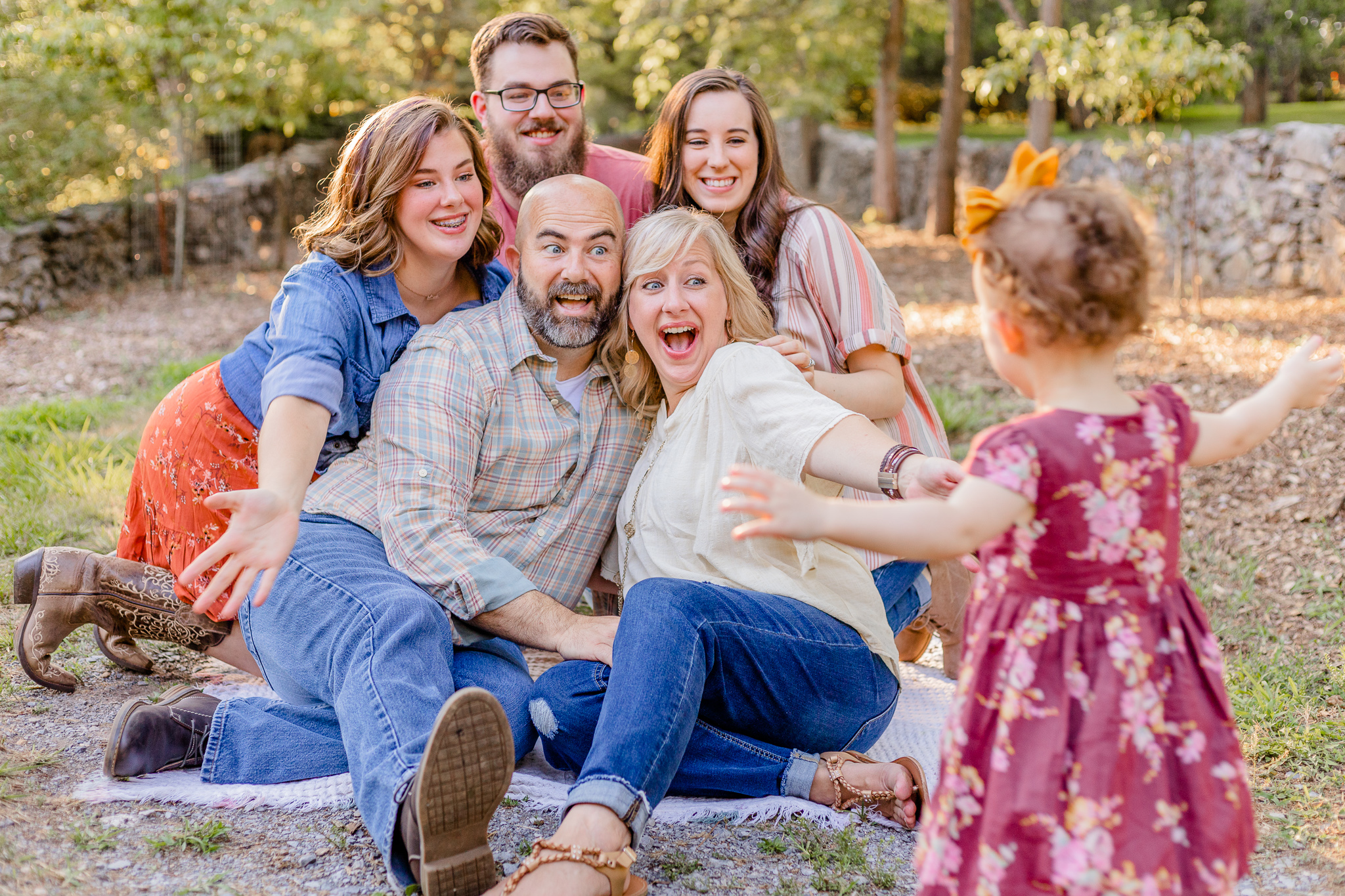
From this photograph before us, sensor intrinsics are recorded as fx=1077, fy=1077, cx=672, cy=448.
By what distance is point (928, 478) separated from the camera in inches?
87.4

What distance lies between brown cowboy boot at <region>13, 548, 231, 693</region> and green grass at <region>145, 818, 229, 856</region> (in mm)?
743

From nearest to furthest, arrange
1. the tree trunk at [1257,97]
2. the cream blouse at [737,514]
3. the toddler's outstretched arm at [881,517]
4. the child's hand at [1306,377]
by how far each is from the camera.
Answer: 1. the toddler's outstretched arm at [881,517]
2. the child's hand at [1306,377]
3. the cream blouse at [737,514]
4. the tree trunk at [1257,97]

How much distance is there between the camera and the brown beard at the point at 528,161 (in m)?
3.84

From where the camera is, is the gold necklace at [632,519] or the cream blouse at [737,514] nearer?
the cream blouse at [737,514]

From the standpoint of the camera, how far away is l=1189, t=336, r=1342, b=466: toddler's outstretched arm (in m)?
1.67

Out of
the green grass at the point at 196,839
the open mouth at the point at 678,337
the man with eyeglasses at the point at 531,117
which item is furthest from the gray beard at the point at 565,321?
the green grass at the point at 196,839

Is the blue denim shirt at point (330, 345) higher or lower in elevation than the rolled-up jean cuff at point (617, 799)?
higher

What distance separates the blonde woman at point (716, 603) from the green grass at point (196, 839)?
744 mm

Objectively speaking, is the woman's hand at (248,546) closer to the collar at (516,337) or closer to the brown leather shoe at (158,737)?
the brown leather shoe at (158,737)

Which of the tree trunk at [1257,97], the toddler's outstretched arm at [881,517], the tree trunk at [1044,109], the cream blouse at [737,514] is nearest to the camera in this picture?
the toddler's outstretched arm at [881,517]

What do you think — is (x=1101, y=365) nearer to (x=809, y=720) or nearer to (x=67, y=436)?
(x=809, y=720)

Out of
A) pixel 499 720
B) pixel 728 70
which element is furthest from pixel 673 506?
pixel 728 70

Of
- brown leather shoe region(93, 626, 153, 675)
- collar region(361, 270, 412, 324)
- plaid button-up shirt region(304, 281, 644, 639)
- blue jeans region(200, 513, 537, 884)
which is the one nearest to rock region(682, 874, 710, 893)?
blue jeans region(200, 513, 537, 884)

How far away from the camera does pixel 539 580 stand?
2.83 m
